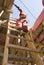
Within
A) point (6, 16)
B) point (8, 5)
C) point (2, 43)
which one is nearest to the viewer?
point (8, 5)

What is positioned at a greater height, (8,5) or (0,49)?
(8,5)

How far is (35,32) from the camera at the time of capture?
7.09 metres

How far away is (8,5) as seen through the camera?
22.3 ft

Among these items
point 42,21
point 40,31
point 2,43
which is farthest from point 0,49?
point 42,21

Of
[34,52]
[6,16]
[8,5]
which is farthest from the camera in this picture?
[6,16]

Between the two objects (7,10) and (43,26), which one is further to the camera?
(7,10)

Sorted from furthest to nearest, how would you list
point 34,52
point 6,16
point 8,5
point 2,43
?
point 2,43, point 6,16, point 8,5, point 34,52

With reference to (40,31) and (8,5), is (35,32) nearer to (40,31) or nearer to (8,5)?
(40,31)

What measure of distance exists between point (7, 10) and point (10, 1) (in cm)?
47

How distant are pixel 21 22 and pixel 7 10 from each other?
31.9 inches

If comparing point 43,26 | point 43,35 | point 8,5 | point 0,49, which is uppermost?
point 8,5

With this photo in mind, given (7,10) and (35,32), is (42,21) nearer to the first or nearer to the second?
(35,32)

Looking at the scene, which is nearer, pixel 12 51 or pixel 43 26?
pixel 43 26

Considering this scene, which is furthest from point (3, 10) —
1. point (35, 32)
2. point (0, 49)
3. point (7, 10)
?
point (0, 49)
